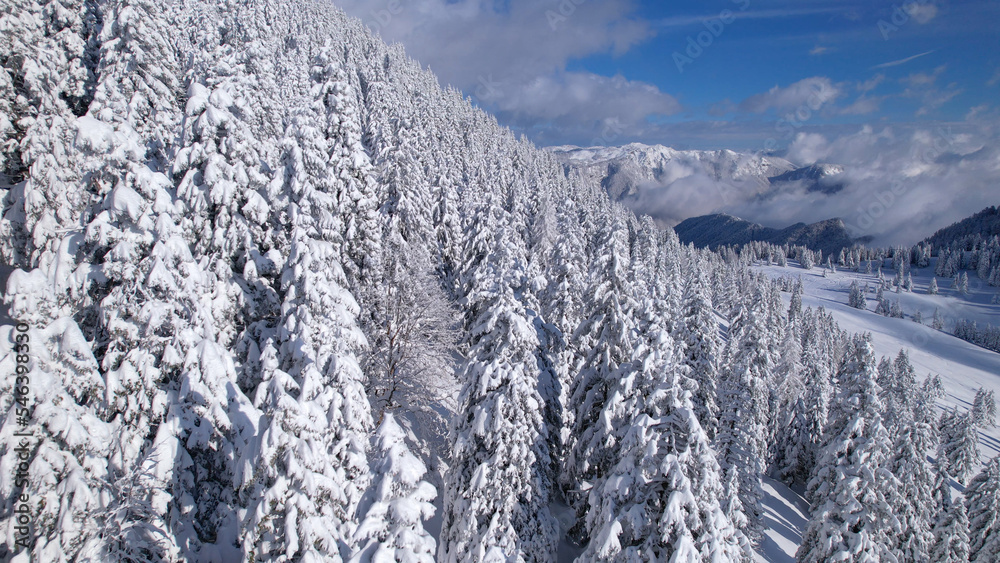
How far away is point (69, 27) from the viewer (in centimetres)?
1783

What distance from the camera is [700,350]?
23.6 meters

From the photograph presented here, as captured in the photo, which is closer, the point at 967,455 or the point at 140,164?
the point at 140,164

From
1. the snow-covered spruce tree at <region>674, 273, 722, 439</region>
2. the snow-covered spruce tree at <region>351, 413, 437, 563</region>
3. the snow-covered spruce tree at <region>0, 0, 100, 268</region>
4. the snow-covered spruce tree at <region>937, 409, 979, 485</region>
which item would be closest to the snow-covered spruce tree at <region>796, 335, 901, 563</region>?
the snow-covered spruce tree at <region>674, 273, 722, 439</region>

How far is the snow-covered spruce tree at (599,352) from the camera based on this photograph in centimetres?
1744

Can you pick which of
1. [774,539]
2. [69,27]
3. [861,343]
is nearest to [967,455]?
[774,539]

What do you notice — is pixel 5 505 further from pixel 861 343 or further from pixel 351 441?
pixel 861 343

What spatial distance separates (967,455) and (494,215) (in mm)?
69526

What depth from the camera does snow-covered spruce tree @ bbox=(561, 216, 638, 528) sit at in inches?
687

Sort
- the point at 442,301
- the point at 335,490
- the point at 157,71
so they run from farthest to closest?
1. the point at 442,301
2. the point at 157,71
3. the point at 335,490

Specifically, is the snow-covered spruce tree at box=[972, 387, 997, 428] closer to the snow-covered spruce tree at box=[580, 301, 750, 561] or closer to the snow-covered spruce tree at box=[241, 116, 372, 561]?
the snow-covered spruce tree at box=[580, 301, 750, 561]

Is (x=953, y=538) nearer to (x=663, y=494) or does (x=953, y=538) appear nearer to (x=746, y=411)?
(x=746, y=411)

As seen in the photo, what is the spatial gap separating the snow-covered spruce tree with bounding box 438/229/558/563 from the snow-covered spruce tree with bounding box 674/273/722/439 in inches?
431

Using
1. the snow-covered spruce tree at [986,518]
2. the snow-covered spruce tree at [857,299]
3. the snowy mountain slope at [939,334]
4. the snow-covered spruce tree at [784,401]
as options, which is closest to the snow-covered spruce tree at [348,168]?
the snow-covered spruce tree at [986,518]

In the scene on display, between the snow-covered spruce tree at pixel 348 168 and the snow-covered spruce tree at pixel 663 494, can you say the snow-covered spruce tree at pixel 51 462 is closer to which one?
the snow-covered spruce tree at pixel 663 494
